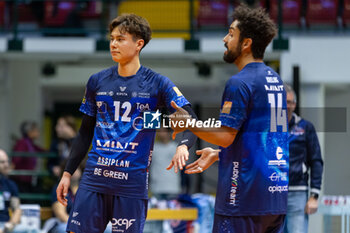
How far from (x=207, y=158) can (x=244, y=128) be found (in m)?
0.41

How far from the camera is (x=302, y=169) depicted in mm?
6379

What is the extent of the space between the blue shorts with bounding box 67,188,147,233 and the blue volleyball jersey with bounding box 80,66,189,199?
5 cm

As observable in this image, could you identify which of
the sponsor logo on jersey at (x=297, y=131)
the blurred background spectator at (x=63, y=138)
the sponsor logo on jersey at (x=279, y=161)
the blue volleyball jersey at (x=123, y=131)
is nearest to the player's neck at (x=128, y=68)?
the blue volleyball jersey at (x=123, y=131)

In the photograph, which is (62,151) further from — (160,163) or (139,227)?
(139,227)

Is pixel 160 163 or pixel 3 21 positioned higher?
pixel 3 21

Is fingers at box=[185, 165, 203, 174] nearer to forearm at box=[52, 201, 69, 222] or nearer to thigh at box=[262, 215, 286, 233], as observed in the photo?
thigh at box=[262, 215, 286, 233]

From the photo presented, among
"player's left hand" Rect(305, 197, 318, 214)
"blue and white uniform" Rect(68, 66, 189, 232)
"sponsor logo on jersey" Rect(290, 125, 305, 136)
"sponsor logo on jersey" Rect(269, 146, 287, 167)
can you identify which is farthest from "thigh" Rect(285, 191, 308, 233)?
"sponsor logo on jersey" Rect(269, 146, 287, 167)

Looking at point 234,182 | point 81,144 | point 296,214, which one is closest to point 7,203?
point 296,214

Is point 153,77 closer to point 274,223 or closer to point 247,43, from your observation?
point 247,43

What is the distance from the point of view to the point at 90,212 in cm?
421

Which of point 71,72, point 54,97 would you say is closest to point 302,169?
point 71,72

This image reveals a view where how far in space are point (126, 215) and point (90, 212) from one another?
22cm

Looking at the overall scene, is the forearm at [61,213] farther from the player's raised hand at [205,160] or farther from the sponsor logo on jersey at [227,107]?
Result: the sponsor logo on jersey at [227,107]

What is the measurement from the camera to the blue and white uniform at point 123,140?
13.9 feet
